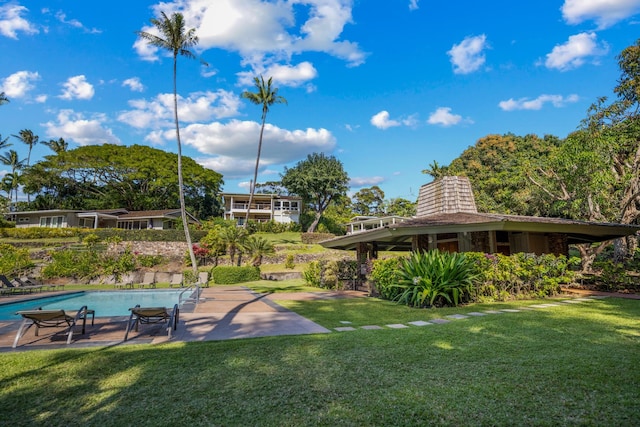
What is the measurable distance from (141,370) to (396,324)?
474 centimetres

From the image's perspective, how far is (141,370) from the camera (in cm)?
411

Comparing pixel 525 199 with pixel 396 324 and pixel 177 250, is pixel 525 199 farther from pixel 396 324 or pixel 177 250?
pixel 177 250

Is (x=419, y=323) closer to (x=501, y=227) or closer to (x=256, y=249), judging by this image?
(x=501, y=227)

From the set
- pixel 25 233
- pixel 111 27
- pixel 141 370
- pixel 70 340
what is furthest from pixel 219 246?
pixel 141 370

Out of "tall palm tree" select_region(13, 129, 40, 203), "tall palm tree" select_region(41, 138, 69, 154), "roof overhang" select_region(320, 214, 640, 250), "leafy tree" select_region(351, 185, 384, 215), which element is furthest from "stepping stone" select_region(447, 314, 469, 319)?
"tall palm tree" select_region(13, 129, 40, 203)

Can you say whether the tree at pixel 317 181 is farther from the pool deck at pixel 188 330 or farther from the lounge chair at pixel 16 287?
the pool deck at pixel 188 330

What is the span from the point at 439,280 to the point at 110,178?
51.5 meters

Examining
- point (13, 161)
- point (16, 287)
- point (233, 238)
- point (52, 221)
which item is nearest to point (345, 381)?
point (16, 287)

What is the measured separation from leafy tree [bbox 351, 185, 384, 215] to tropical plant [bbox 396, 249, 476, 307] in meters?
47.5

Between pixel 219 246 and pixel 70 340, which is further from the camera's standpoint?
pixel 219 246

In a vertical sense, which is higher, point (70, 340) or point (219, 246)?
point (219, 246)

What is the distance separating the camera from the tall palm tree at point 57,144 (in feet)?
178

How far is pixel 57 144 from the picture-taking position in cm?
5484

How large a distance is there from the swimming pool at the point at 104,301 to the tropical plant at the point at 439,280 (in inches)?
364
